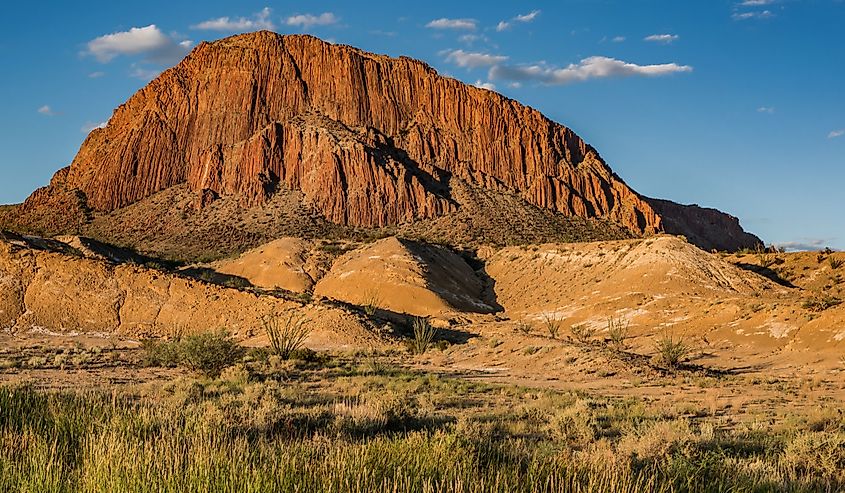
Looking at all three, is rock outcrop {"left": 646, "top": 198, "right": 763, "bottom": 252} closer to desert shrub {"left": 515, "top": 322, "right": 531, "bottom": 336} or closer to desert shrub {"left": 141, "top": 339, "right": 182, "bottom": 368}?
desert shrub {"left": 515, "top": 322, "right": 531, "bottom": 336}

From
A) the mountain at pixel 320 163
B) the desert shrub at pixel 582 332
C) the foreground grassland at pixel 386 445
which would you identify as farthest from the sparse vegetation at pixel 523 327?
the mountain at pixel 320 163

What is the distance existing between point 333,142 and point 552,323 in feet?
235

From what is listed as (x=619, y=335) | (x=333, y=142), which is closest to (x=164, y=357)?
(x=619, y=335)

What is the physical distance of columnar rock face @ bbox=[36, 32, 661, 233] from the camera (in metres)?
104

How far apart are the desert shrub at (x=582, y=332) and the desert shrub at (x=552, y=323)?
2.72 ft

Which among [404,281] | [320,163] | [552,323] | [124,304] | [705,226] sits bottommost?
[552,323]

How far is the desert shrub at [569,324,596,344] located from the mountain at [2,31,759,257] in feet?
166

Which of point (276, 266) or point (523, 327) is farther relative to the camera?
point (276, 266)

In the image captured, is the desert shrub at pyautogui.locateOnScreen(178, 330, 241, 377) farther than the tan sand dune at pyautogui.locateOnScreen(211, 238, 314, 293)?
No

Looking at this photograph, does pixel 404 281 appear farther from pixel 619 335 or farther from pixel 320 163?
pixel 320 163

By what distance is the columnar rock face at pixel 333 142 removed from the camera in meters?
104

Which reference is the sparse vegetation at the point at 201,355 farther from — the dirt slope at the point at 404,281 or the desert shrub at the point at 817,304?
the desert shrub at the point at 817,304

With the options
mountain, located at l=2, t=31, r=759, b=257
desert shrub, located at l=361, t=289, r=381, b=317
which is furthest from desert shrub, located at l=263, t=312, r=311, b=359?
mountain, located at l=2, t=31, r=759, b=257

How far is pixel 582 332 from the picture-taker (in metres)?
37.9
